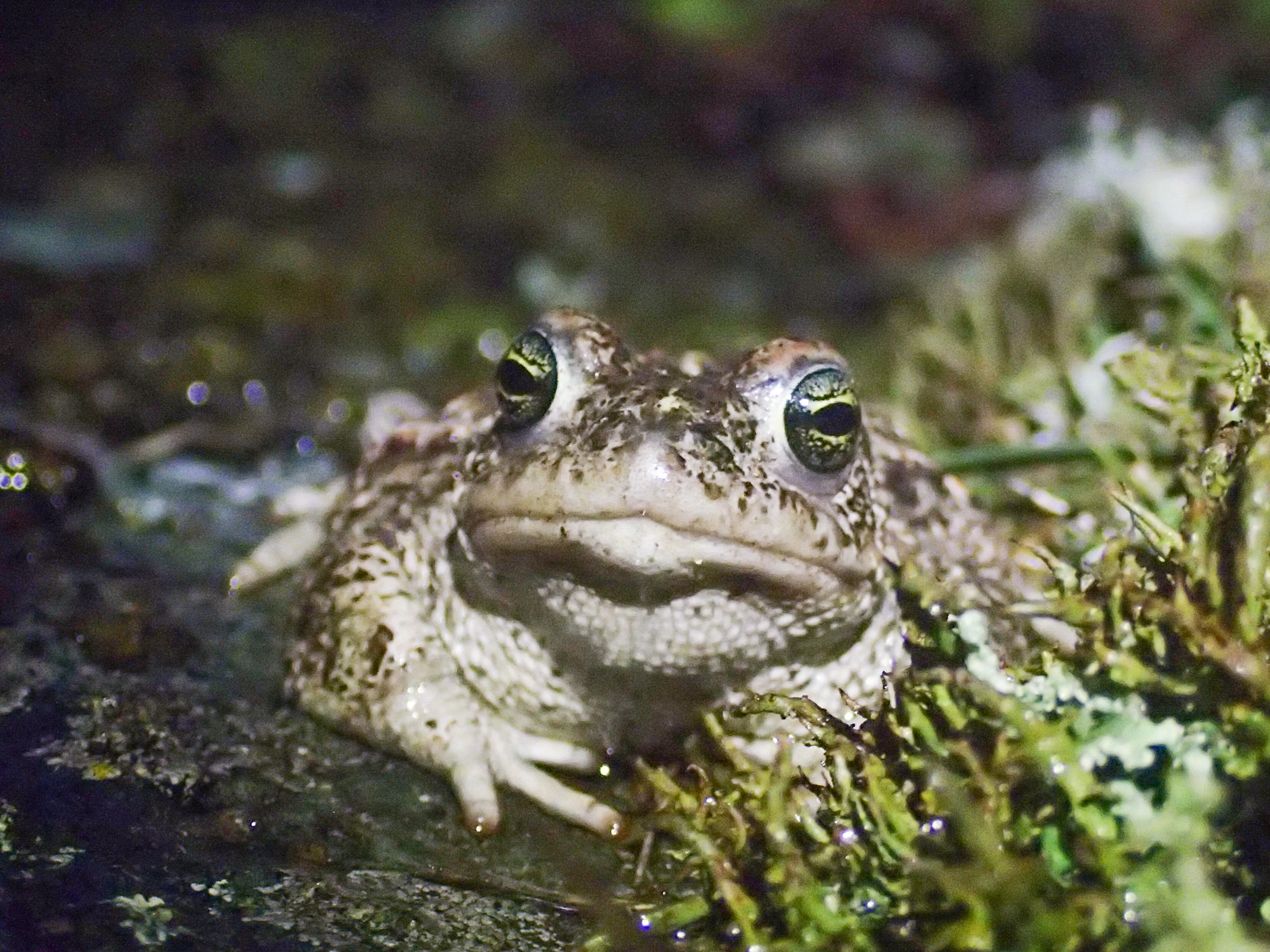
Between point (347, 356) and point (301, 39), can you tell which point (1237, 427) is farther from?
point (301, 39)

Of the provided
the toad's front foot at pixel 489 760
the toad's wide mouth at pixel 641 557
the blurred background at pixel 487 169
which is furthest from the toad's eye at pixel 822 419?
the blurred background at pixel 487 169

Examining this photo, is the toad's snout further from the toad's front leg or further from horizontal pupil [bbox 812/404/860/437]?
the toad's front leg

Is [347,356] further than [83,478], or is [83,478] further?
[347,356]

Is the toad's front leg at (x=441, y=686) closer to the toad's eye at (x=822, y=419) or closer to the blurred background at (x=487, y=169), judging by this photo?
the toad's eye at (x=822, y=419)

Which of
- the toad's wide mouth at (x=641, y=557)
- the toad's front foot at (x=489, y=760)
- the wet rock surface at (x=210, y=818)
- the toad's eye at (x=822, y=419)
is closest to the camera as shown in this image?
the wet rock surface at (x=210, y=818)

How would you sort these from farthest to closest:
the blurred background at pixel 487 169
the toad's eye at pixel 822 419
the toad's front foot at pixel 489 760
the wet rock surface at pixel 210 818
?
the blurred background at pixel 487 169 → the toad's front foot at pixel 489 760 → the toad's eye at pixel 822 419 → the wet rock surface at pixel 210 818

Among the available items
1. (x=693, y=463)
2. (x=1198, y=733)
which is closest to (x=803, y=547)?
(x=693, y=463)

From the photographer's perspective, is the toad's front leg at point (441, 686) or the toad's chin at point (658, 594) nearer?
the toad's chin at point (658, 594)

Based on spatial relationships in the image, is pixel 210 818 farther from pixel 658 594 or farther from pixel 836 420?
pixel 836 420
